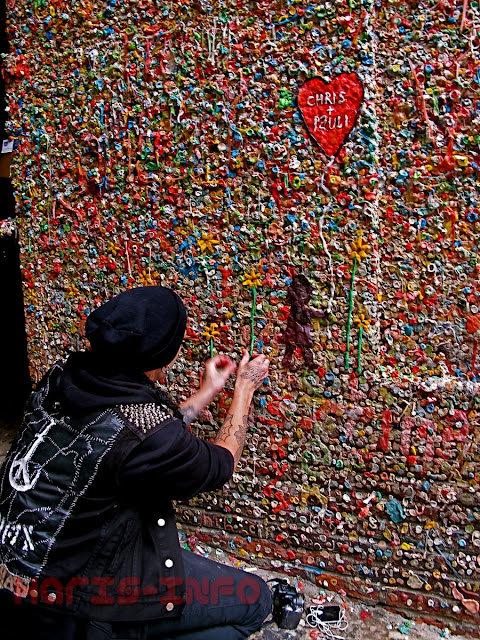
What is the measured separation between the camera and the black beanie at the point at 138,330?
4.62ft

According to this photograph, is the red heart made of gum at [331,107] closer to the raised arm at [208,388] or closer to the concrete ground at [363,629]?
the raised arm at [208,388]

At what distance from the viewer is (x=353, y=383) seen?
2.01 m

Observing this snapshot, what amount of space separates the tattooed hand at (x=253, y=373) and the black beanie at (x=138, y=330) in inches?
22.8

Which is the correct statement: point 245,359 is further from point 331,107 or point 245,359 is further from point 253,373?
point 331,107

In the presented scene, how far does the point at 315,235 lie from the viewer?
2.02m

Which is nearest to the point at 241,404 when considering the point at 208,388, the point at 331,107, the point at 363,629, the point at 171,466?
the point at 208,388

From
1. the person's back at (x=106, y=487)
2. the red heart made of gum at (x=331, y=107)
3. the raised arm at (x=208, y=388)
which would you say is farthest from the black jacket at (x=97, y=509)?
the red heart made of gum at (x=331, y=107)

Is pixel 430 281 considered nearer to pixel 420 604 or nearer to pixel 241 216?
pixel 241 216

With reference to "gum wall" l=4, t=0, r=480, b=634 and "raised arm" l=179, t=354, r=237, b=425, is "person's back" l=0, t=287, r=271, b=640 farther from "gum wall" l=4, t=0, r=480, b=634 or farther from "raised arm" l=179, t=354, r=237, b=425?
"gum wall" l=4, t=0, r=480, b=634

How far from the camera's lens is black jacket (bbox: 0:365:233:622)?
1.36 meters

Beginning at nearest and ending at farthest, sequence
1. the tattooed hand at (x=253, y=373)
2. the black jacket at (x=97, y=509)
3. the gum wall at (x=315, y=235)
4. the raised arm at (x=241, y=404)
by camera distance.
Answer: the black jacket at (x=97, y=509)
the raised arm at (x=241, y=404)
the gum wall at (x=315, y=235)
the tattooed hand at (x=253, y=373)

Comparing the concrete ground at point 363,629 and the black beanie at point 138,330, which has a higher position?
the black beanie at point 138,330

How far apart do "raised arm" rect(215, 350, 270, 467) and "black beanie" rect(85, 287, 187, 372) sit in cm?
42

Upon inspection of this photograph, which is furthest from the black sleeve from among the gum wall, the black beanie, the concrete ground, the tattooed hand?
the concrete ground
